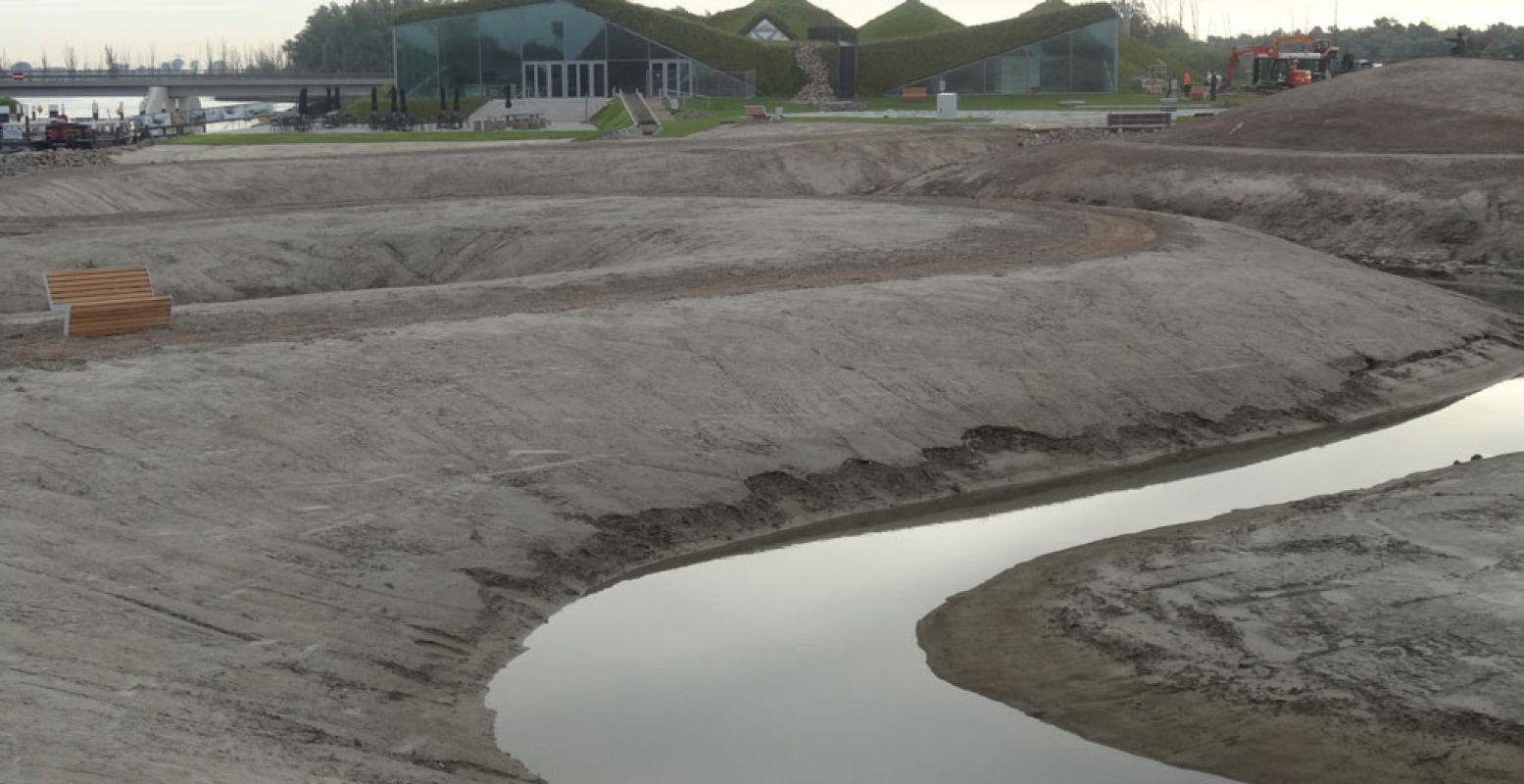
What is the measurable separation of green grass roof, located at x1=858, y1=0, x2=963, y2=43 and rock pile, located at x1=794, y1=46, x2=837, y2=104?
25731 mm

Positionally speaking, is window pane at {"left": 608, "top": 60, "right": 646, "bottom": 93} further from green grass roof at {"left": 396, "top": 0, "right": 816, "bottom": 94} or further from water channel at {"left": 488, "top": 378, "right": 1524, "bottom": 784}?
water channel at {"left": 488, "top": 378, "right": 1524, "bottom": 784}

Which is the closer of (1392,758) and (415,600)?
(1392,758)

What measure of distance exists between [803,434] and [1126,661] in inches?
332

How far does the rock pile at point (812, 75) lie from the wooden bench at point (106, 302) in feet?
258

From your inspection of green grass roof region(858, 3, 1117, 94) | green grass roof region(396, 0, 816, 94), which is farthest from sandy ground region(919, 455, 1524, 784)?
green grass roof region(858, 3, 1117, 94)

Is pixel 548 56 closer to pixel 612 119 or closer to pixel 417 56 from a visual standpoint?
pixel 417 56

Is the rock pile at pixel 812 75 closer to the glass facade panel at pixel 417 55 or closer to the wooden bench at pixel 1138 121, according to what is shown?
the glass facade panel at pixel 417 55

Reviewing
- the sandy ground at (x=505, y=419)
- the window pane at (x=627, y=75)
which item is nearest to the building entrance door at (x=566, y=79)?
the window pane at (x=627, y=75)

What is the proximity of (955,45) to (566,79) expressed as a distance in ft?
77.2

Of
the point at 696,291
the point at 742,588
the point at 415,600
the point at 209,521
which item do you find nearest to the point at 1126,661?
the point at 742,588

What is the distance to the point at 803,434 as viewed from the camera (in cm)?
2545

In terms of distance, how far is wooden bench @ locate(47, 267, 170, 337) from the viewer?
26.8 metres

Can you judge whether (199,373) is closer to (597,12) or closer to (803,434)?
(803,434)

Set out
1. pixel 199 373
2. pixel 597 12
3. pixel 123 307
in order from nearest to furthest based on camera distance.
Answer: pixel 199 373
pixel 123 307
pixel 597 12
